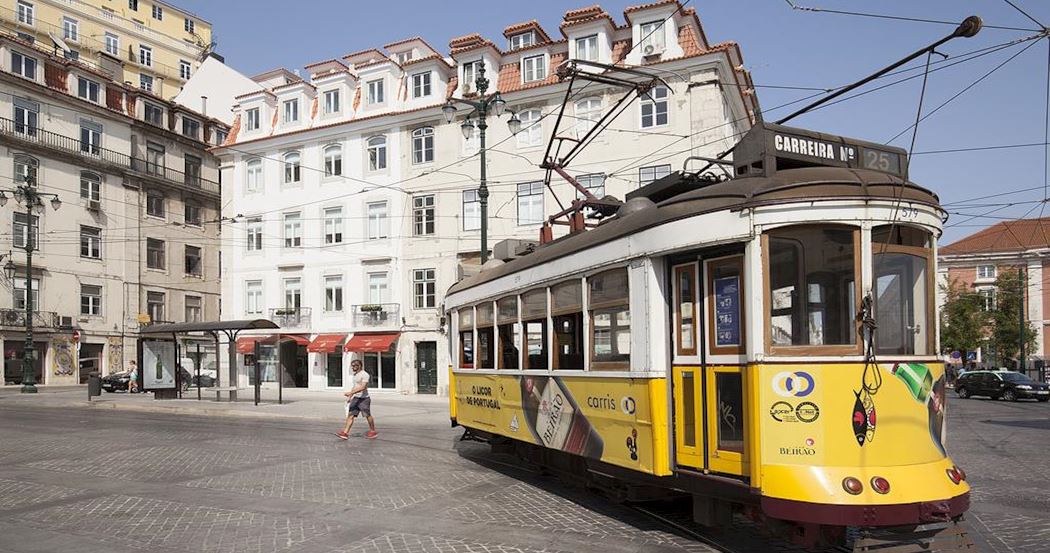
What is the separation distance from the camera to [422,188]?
34.7 m

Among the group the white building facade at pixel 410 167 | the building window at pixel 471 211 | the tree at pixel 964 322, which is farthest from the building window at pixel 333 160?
the tree at pixel 964 322

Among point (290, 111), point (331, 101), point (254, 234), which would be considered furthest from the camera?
point (254, 234)

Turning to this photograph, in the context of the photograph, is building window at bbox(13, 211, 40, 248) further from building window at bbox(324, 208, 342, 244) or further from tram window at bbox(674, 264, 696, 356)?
tram window at bbox(674, 264, 696, 356)

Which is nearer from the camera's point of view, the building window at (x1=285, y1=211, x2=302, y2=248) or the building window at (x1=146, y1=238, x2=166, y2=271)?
the building window at (x1=285, y1=211, x2=302, y2=248)

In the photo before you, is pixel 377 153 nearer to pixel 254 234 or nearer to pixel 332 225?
pixel 332 225

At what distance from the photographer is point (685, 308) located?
6.89m

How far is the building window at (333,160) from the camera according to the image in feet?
122

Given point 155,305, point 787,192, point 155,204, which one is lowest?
point 787,192

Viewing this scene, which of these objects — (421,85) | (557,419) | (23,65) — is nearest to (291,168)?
(421,85)

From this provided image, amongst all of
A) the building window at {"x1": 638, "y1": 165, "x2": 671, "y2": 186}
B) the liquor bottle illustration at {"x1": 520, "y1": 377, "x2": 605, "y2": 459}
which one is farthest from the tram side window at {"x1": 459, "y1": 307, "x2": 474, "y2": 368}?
the building window at {"x1": 638, "y1": 165, "x2": 671, "y2": 186}

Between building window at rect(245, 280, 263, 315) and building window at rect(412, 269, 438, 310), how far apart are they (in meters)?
9.07

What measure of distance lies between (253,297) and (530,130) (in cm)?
1657

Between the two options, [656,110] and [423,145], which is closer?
[656,110]

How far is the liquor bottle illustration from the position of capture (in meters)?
8.20
